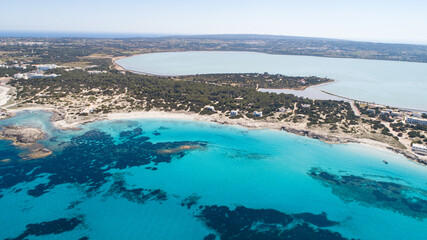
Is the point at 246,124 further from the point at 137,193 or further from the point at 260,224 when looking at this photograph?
the point at 137,193

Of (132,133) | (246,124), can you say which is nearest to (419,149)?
(246,124)

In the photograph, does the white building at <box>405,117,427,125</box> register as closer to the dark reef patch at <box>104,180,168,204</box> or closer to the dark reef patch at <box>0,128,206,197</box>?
the dark reef patch at <box>0,128,206,197</box>

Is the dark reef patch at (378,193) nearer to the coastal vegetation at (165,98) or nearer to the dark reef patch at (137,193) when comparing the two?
the coastal vegetation at (165,98)

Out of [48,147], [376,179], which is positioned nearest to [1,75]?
[48,147]

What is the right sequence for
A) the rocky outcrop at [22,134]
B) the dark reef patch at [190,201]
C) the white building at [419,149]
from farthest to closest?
the rocky outcrop at [22,134], the white building at [419,149], the dark reef patch at [190,201]

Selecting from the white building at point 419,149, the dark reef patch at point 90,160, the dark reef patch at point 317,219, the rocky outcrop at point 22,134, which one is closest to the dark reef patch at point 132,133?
the dark reef patch at point 90,160

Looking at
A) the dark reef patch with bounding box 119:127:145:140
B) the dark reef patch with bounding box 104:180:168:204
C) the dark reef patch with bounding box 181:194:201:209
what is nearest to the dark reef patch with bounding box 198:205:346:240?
the dark reef patch with bounding box 181:194:201:209
